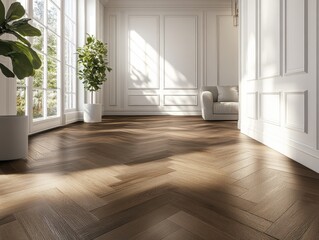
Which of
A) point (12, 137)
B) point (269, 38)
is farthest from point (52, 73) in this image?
point (269, 38)

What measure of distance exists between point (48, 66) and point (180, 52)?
3.96 m

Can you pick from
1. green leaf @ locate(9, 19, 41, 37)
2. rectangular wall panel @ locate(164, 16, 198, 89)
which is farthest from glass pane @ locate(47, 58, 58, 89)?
rectangular wall panel @ locate(164, 16, 198, 89)

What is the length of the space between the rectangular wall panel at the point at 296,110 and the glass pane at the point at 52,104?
300 centimetres

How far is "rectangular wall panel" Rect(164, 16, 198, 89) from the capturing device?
21.8ft

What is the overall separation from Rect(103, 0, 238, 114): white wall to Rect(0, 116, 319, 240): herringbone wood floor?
4.79 meters

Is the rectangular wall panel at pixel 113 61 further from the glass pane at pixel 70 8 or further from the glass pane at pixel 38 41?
the glass pane at pixel 38 41

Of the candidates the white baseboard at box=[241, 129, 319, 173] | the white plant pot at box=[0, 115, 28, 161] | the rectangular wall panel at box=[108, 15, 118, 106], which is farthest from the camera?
the rectangular wall panel at box=[108, 15, 118, 106]

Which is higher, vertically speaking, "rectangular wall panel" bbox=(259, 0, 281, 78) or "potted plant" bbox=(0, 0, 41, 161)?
"rectangular wall panel" bbox=(259, 0, 281, 78)

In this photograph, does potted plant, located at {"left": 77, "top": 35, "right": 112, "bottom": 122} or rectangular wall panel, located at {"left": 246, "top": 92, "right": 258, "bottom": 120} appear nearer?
rectangular wall panel, located at {"left": 246, "top": 92, "right": 258, "bottom": 120}

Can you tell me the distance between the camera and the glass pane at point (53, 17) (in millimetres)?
3552

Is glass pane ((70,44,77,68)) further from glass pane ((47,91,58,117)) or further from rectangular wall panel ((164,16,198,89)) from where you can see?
rectangular wall panel ((164,16,198,89))

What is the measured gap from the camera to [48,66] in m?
3.48

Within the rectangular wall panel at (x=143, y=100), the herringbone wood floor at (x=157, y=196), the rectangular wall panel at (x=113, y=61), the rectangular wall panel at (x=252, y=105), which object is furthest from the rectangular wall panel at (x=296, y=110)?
the rectangular wall panel at (x=113, y=61)

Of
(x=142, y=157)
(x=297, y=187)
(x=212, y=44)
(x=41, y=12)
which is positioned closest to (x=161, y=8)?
(x=212, y=44)
